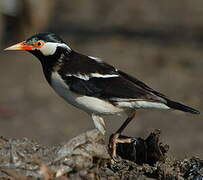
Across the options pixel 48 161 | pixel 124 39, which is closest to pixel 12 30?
pixel 124 39

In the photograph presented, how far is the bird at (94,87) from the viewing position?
5969 millimetres

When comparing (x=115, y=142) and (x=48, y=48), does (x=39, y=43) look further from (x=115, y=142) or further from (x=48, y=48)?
(x=115, y=142)

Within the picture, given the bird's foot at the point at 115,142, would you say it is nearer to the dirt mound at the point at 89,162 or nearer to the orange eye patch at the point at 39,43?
the dirt mound at the point at 89,162

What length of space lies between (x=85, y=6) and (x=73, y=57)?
42.5 feet

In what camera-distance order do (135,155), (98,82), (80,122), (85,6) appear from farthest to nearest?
(85,6) → (80,122) → (98,82) → (135,155)

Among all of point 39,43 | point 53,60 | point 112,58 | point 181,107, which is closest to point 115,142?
point 181,107

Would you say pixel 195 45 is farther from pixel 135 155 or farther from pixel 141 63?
pixel 135 155

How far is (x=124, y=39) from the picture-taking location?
15703mm

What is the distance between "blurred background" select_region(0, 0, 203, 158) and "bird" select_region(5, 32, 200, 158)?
4355 millimetres

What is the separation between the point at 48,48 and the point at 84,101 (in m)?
0.64

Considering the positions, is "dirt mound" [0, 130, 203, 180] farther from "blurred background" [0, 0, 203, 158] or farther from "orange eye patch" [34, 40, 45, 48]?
"blurred background" [0, 0, 203, 158]

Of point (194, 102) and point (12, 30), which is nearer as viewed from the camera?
point (194, 102)

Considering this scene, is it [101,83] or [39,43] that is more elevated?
[39,43]

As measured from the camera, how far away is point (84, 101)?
6000 mm
